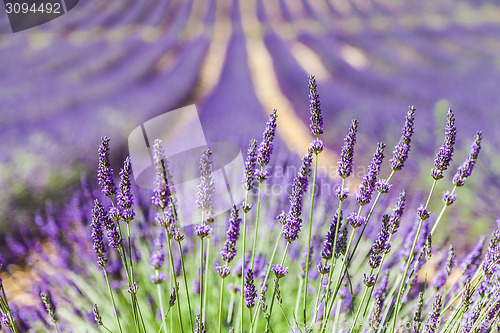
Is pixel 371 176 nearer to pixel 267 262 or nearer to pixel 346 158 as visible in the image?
pixel 346 158

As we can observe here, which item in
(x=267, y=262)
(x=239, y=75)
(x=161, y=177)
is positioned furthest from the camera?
(x=239, y=75)

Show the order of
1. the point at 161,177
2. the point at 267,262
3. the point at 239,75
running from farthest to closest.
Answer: the point at 239,75 → the point at 267,262 → the point at 161,177

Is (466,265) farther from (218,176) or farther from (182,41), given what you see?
(182,41)

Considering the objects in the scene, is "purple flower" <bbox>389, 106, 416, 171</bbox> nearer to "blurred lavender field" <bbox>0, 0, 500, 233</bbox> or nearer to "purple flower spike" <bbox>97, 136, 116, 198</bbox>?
"purple flower spike" <bbox>97, 136, 116, 198</bbox>

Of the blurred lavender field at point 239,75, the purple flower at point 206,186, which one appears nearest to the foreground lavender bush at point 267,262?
the purple flower at point 206,186

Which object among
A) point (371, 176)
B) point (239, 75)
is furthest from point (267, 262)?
point (239, 75)

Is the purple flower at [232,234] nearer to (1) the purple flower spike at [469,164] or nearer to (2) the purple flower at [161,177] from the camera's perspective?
(2) the purple flower at [161,177]
